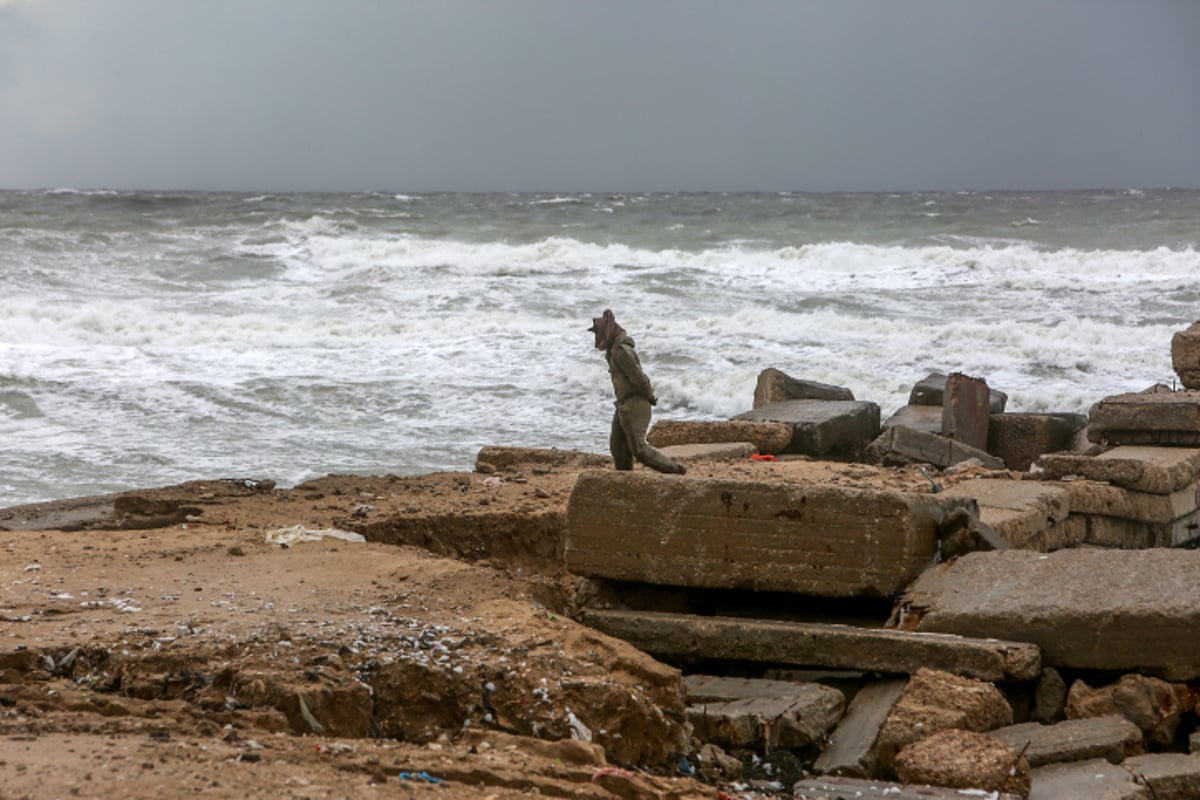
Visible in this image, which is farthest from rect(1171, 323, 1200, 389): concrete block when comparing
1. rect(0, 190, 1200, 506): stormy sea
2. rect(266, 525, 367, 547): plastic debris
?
rect(266, 525, 367, 547): plastic debris

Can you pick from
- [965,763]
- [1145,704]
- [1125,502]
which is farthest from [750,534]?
[1125,502]

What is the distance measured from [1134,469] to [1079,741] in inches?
133

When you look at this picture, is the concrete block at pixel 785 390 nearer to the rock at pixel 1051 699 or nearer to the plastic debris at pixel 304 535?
the plastic debris at pixel 304 535

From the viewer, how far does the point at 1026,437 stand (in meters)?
10.5

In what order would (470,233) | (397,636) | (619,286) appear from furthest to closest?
(470,233), (619,286), (397,636)

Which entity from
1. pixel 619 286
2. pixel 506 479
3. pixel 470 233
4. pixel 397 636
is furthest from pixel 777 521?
pixel 470 233

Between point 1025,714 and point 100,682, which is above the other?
point 100,682

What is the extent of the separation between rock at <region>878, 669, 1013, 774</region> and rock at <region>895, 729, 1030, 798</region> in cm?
7

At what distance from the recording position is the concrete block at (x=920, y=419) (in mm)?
10438

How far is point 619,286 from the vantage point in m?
25.1

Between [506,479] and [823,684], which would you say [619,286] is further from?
[823,684]

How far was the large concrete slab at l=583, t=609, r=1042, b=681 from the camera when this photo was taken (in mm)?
4922

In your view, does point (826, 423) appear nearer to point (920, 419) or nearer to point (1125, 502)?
point (920, 419)

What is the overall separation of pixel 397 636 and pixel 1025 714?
244cm
